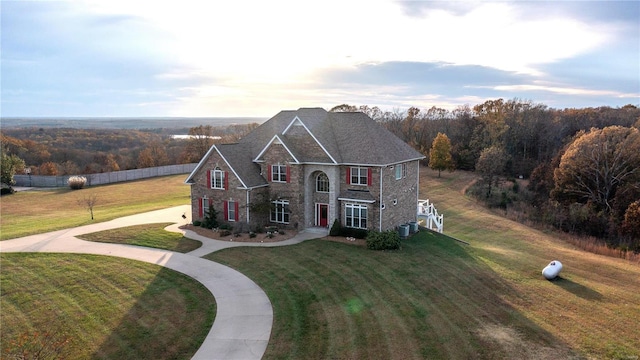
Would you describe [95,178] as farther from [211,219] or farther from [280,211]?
[280,211]

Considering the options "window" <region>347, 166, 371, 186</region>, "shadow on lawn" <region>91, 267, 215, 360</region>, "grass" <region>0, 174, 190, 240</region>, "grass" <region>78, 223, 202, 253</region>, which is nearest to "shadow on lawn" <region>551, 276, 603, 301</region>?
"window" <region>347, 166, 371, 186</region>

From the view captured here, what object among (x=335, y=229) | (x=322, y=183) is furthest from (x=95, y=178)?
(x=335, y=229)

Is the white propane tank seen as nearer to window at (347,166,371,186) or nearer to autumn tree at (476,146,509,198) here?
window at (347,166,371,186)

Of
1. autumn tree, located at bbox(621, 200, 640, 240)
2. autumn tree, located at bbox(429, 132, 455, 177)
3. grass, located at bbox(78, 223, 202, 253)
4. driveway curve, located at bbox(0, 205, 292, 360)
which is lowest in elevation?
autumn tree, located at bbox(621, 200, 640, 240)

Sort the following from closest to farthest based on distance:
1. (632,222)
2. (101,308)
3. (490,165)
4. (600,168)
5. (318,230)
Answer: (101,308), (318,230), (632,222), (600,168), (490,165)

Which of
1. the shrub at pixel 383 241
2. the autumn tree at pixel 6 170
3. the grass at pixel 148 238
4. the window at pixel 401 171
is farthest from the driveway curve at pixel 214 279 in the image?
the autumn tree at pixel 6 170

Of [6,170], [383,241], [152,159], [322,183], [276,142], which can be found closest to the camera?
[383,241]

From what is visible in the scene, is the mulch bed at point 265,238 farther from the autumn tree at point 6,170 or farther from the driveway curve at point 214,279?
the autumn tree at point 6,170
